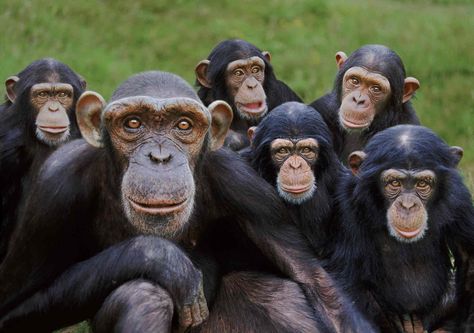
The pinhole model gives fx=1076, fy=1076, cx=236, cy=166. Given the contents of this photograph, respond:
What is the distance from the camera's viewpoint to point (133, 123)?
5.87 metres

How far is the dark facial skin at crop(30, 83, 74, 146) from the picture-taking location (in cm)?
873

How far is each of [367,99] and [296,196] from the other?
5.96 ft

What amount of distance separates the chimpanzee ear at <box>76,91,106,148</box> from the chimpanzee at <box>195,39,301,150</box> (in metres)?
2.70

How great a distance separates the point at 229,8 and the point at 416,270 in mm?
9216

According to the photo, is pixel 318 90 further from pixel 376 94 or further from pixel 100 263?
pixel 100 263

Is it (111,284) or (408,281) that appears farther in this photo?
(408,281)

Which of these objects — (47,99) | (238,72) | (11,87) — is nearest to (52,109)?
(47,99)

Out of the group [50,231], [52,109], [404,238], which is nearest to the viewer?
[50,231]

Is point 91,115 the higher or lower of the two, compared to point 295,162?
higher

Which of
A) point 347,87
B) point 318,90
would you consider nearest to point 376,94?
point 347,87

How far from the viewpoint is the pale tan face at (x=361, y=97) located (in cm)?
838

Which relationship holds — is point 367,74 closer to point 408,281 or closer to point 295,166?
point 295,166

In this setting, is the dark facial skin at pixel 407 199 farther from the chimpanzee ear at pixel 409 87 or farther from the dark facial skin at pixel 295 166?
the chimpanzee ear at pixel 409 87

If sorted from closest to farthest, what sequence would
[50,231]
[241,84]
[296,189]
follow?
[50,231] → [296,189] → [241,84]
